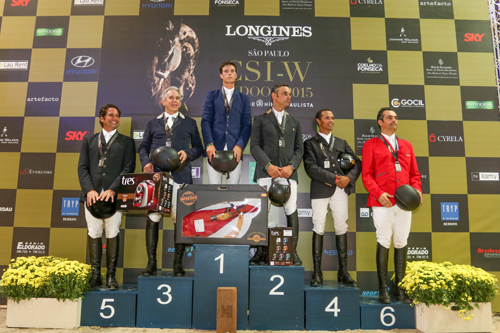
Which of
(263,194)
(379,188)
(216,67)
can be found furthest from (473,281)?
(216,67)

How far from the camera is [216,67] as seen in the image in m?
4.53

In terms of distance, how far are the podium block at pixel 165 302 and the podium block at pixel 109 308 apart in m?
0.11

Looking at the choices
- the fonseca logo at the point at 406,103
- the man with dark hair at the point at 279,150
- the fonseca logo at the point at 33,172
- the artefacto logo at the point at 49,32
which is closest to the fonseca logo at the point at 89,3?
the artefacto logo at the point at 49,32

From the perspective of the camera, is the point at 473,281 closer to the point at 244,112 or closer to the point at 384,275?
the point at 384,275

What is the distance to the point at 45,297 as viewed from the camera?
325 centimetres

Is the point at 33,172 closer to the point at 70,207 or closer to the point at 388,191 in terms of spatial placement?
the point at 70,207

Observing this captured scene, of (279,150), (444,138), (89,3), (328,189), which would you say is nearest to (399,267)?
(328,189)

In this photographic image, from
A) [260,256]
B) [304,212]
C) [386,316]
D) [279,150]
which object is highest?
[279,150]

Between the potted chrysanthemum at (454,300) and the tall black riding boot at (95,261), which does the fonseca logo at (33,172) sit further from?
the potted chrysanthemum at (454,300)

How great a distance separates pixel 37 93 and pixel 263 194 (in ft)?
11.4

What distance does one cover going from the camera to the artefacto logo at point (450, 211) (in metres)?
4.29

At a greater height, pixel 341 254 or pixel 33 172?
pixel 33 172

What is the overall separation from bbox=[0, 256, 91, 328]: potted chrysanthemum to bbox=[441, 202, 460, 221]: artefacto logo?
14.0 feet

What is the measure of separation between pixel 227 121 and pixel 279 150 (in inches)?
26.7
